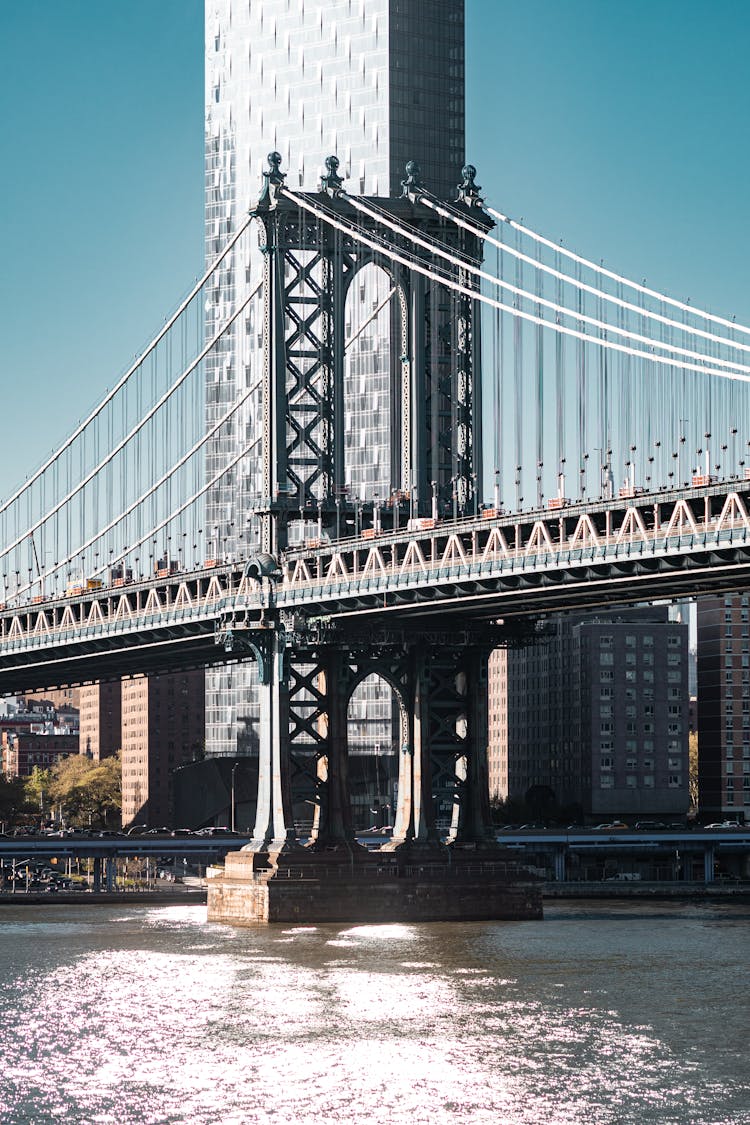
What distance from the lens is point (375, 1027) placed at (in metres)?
65.2

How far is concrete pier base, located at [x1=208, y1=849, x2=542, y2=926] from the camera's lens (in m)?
98.8

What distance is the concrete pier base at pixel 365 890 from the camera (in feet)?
324

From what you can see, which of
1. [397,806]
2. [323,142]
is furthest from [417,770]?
[323,142]

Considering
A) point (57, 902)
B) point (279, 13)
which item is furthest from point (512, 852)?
point (279, 13)

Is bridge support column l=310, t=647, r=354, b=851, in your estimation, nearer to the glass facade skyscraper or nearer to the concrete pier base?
the concrete pier base

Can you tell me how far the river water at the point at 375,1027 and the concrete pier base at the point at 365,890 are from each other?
252cm

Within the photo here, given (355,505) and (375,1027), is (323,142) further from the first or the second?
(375,1027)

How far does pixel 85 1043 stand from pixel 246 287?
135978 mm

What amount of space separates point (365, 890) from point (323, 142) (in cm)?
10105

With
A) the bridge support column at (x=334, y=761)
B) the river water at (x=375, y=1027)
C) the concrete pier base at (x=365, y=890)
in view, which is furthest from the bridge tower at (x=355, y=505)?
the river water at (x=375, y=1027)

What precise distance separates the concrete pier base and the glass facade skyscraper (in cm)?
7969

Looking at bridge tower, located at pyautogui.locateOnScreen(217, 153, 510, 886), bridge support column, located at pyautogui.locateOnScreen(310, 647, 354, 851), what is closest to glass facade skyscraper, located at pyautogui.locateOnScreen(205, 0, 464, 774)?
bridge tower, located at pyautogui.locateOnScreen(217, 153, 510, 886)

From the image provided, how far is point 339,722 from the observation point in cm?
10500

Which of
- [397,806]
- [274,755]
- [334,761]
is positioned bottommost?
[397,806]
